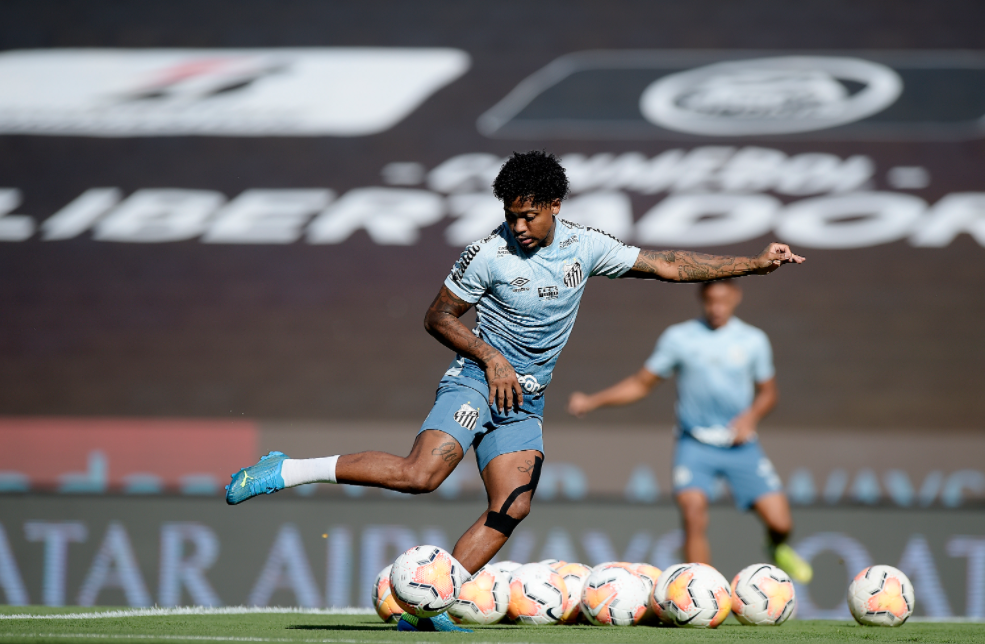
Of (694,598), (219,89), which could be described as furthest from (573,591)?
(219,89)

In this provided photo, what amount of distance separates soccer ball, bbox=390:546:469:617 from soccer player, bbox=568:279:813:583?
9.79 ft

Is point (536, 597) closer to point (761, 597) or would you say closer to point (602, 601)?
point (602, 601)

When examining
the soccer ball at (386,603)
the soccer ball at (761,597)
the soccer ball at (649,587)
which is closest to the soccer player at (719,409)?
the soccer ball at (649,587)

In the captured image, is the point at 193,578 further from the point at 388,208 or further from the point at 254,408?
the point at 388,208

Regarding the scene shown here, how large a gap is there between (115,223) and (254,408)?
249cm

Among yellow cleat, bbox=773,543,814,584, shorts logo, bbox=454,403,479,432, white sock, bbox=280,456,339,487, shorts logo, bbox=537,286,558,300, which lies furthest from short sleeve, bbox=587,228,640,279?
yellow cleat, bbox=773,543,814,584

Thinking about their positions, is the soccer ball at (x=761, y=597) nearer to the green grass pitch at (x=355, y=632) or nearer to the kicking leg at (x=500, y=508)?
the green grass pitch at (x=355, y=632)

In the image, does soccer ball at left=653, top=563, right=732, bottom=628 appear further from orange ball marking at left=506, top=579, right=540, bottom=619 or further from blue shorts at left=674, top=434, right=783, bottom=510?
blue shorts at left=674, top=434, right=783, bottom=510

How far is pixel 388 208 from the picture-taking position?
11.8 metres

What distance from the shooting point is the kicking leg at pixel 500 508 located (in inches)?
207

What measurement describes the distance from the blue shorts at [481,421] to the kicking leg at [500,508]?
0.21ft

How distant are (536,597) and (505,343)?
153 centimetres

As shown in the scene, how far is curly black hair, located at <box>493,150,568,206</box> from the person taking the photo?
5.05m

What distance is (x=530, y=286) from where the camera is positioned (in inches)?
210
